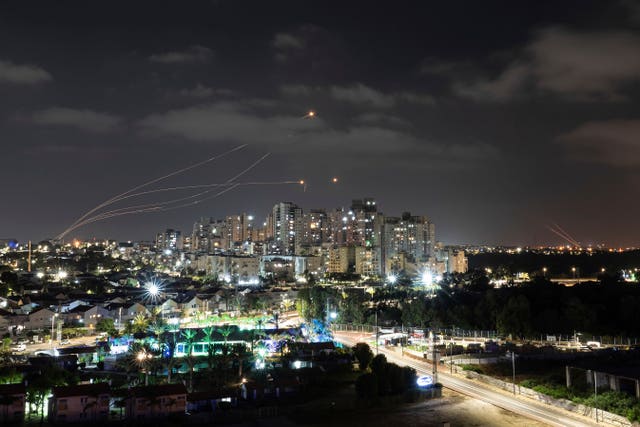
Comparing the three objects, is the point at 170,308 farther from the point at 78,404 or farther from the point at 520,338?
the point at 78,404

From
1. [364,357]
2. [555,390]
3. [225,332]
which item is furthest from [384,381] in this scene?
[225,332]

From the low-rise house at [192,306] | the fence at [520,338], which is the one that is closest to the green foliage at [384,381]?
the fence at [520,338]

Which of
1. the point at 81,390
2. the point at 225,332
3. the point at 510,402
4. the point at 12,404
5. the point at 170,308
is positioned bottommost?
the point at 510,402

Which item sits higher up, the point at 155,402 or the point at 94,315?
the point at 94,315

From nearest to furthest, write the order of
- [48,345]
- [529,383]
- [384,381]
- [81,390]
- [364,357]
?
[81,390] < [384,381] < [529,383] < [364,357] < [48,345]

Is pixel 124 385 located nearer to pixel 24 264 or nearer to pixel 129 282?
pixel 129 282

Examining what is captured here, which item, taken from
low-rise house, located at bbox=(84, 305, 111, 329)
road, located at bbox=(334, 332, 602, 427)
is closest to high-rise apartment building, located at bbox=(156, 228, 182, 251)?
low-rise house, located at bbox=(84, 305, 111, 329)

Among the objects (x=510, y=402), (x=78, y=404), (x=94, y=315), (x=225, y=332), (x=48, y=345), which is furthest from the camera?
(x=94, y=315)

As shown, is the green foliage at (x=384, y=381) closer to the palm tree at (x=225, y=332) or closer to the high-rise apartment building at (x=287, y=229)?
the palm tree at (x=225, y=332)
